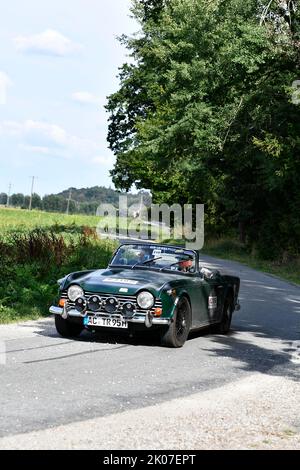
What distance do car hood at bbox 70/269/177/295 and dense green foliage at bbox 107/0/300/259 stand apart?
21314mm

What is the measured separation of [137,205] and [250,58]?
1731 inches

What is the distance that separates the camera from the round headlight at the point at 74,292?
12.6 meters

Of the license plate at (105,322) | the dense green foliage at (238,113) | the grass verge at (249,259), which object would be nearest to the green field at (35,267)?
the license plate at (105,322)

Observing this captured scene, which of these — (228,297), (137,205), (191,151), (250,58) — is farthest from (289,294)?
(137,205)

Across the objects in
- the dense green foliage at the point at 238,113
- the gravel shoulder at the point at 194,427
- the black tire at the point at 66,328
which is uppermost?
the dense green foliage at the point at 238,113

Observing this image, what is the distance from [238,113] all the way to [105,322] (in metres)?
25.0

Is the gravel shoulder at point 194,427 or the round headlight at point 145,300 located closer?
the gravel shoulder at point 194,427

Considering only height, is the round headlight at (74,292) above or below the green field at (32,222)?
below

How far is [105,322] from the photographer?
1231 cm

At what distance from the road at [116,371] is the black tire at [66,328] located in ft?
0.50

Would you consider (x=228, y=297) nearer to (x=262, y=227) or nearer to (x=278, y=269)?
(x=278, y=269)

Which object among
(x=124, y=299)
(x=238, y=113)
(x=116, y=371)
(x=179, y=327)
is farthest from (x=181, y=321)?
(x=238, y=113)

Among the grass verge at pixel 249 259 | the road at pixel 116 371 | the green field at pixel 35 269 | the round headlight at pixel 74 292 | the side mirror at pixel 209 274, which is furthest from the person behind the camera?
the grass verge at pixel 249 259

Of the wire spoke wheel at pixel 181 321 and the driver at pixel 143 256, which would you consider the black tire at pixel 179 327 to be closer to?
the wire spoke wheel at pixel 181 321
